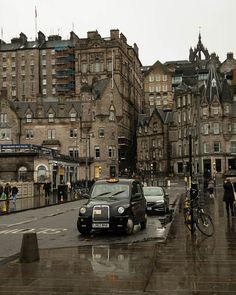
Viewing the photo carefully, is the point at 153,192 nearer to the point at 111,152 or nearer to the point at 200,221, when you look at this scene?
the point at 200,221

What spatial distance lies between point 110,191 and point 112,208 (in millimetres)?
1506

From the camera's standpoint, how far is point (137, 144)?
117250mm

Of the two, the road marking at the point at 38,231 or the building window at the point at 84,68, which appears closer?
the road marking at the point at 38,231

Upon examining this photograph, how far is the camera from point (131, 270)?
34.2ft

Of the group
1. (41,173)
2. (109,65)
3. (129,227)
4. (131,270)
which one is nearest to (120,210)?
(129,227)

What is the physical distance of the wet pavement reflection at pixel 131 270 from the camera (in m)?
8.74

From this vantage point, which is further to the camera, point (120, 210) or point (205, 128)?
point (205, 128)

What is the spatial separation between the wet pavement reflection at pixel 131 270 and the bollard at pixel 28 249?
0.79 feet

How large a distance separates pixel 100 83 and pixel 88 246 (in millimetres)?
93549

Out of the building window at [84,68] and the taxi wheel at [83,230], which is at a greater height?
the building window at [84,68]

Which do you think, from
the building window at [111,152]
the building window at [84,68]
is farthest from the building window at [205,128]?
the building window at [84,68]

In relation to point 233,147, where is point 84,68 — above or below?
above

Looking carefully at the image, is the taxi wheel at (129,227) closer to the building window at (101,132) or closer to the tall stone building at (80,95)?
the tall stone building at (80,95)

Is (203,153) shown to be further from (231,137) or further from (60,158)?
(60,158)
